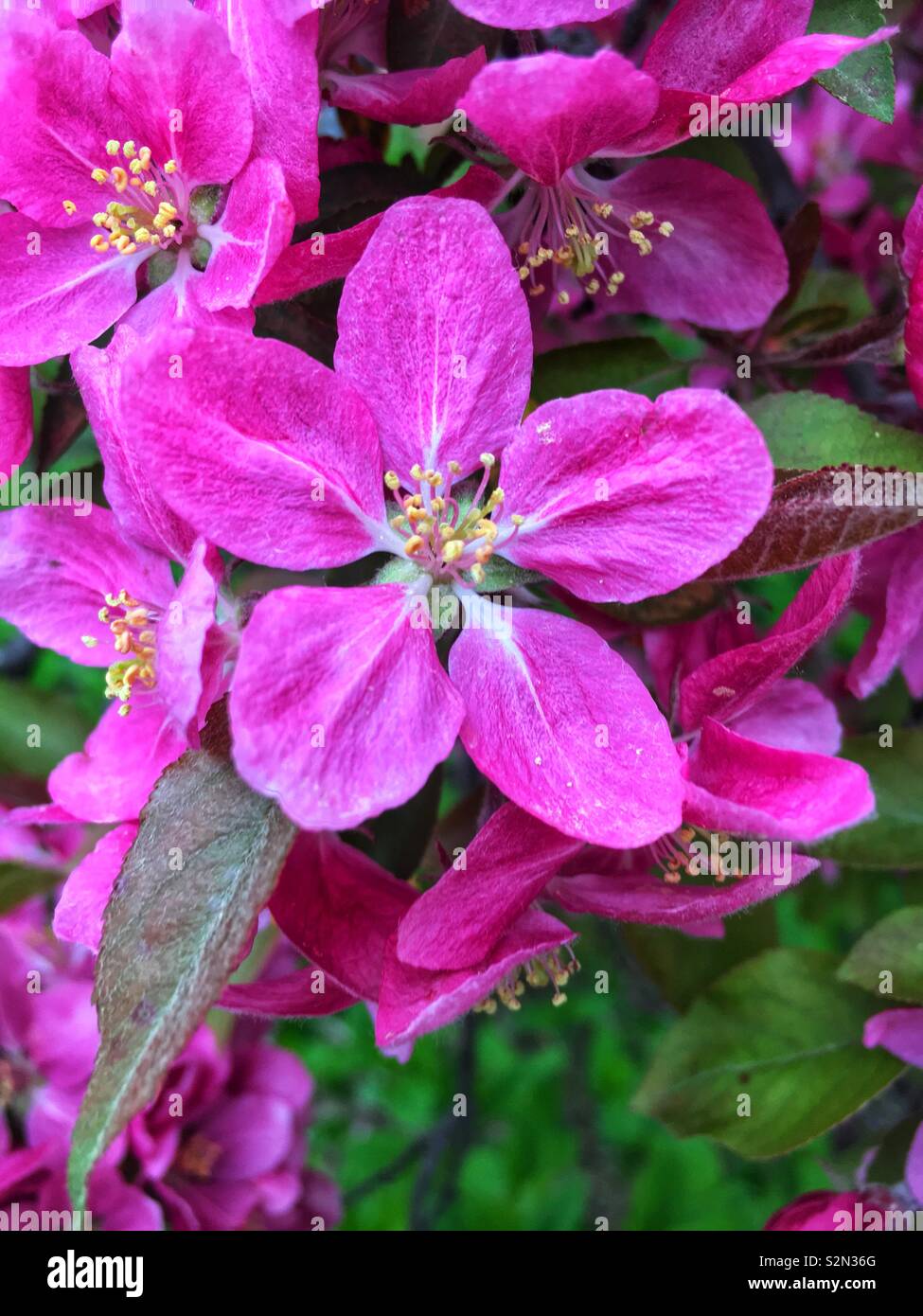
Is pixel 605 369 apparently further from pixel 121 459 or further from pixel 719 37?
pixel 121 459

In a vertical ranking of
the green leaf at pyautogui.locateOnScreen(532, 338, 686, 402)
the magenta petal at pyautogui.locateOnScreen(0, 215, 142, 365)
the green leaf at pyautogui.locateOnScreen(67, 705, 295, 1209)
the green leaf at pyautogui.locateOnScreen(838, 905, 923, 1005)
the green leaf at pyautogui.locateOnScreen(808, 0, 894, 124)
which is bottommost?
the green leaf at pyautogui.locateOnScreen(838, 905, 923, 1005)

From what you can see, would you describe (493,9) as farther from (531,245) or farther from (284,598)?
(284,598)

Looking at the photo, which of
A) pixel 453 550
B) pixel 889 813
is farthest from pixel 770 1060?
pixel 453 550

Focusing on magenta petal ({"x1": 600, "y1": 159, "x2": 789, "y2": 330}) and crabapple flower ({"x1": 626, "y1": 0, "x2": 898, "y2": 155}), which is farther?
magenta petal ({"x1": 600, "y1": 159, "x2": 789, "y2": 330})

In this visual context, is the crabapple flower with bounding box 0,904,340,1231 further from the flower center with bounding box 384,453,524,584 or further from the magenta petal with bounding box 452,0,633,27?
the magenta petal with bounding box 452,0,633,27

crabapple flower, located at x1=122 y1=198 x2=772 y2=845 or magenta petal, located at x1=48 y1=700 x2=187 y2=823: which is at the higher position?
crabapple flower, located at x1=122 y1=198 x2=772 y2=845

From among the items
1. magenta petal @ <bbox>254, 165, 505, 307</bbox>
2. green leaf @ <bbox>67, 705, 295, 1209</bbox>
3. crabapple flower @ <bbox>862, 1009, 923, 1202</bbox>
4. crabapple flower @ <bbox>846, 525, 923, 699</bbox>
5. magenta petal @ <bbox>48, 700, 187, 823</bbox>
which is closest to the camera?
green leaf @ <bbox>67, 705, 295, 1209</bbox>

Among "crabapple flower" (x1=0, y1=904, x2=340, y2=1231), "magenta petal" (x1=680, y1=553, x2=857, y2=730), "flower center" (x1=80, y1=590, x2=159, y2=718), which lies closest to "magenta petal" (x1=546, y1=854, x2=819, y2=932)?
"magenta petal" (x1=680, y1=553, x2=857, y2=730)
